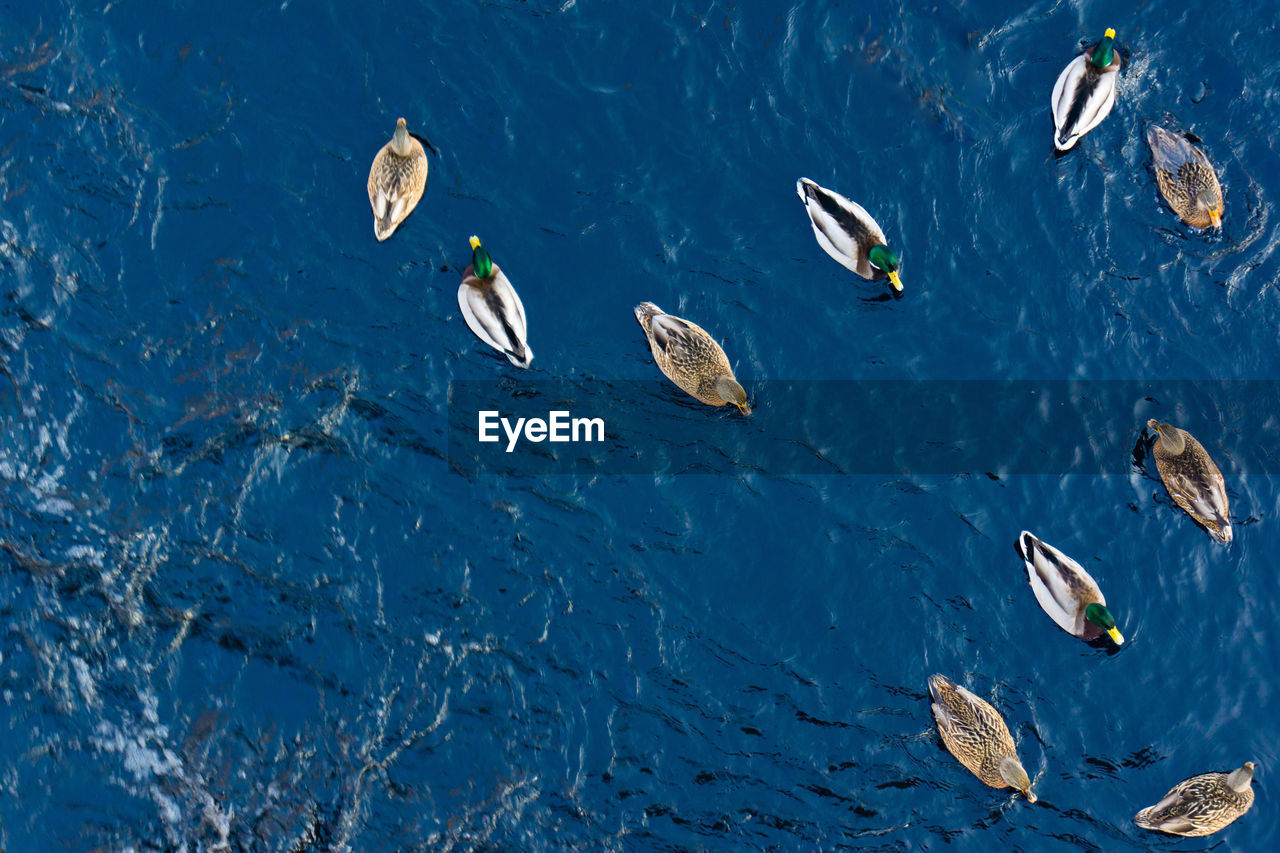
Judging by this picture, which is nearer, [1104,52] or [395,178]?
[395,178]

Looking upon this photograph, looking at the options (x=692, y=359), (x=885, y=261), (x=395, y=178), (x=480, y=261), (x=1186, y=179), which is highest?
(x=1186, y=179)

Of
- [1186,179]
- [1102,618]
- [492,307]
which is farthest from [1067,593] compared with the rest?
[492,307]

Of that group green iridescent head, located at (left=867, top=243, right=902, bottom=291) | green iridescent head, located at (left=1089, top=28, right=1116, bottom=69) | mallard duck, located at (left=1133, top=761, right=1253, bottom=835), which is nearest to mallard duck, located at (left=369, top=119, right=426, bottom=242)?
green iridescent head, located at (left=867, top=243, right=902, bottom=291)

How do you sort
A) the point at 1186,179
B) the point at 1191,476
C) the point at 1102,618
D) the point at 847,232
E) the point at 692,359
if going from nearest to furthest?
the point at 692,359 < the point at 1102,618 < the point at 847,232 < the point at 1191,476 < the point at 1186,179

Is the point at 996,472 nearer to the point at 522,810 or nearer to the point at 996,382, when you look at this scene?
the point at 996,382

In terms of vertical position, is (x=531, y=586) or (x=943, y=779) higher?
(x=531, y=586)

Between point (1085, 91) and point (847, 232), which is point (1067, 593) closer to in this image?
point (847, 232)


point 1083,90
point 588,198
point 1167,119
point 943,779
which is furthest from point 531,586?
point 1167,119
